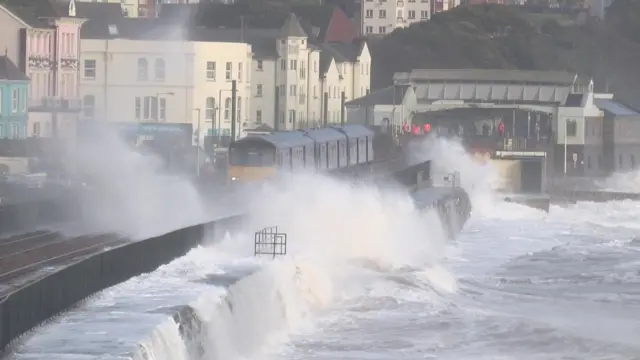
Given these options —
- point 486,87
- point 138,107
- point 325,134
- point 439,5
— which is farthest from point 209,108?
point 439,5

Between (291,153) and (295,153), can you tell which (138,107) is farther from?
(291,153)

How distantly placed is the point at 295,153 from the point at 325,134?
271 inches

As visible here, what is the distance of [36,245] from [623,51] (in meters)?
111

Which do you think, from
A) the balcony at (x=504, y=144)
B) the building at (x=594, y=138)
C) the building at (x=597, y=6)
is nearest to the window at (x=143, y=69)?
the balcony at (x=504, y=144)

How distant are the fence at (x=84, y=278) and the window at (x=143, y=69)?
128 feet

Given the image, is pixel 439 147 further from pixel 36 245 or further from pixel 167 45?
pixel 36 245

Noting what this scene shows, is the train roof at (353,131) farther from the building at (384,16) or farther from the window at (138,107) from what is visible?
the building at (384,16)

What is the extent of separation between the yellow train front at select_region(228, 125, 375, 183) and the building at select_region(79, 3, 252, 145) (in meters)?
8.62

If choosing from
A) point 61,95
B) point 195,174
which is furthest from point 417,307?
point 61,95

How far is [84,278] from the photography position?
2439 centimetres

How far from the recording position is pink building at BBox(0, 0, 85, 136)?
63.4m

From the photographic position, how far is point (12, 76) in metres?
60.8

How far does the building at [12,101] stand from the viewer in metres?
60.0

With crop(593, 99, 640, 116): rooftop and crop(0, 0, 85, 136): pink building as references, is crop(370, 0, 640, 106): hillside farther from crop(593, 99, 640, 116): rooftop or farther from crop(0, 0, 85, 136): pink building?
crop(0, 0, 85, 136): pink building
